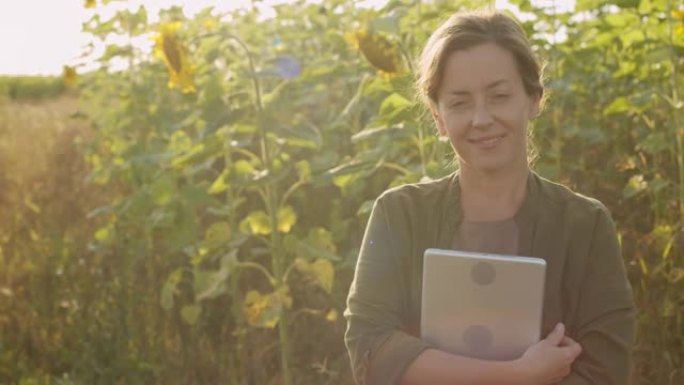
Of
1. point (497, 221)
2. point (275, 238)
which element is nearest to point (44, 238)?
point (275, 238)

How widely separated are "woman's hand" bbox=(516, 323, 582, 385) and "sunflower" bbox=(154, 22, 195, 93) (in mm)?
2402

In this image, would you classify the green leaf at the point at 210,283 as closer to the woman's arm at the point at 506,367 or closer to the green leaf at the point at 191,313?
the green leaf at the point at 191,313

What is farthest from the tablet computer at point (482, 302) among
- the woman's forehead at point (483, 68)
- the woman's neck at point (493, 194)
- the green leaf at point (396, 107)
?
the green leaf at point (396, 107)

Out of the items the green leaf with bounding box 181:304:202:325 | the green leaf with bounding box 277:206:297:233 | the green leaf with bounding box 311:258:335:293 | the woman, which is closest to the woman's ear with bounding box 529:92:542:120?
the woman

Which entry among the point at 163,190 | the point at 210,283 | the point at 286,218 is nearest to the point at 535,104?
the point at 286,218

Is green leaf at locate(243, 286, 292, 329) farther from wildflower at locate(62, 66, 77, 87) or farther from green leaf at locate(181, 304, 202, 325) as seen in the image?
wildflower at locate(62, 66, 77, 87)

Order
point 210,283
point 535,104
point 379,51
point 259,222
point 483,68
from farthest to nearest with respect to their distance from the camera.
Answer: point 210,283, point 259,222, point 379,51, point 535,104, point 483,68

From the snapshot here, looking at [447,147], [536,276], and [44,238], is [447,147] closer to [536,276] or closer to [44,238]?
[536,276]

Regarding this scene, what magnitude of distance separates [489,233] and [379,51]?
5.04 ft

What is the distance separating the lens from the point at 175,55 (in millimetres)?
3971

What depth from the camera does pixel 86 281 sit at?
4879mm

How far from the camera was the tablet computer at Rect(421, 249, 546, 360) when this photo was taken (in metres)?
1.78

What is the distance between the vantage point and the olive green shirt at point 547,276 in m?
1.87

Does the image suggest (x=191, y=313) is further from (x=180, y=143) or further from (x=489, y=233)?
(x=489, y=233)
